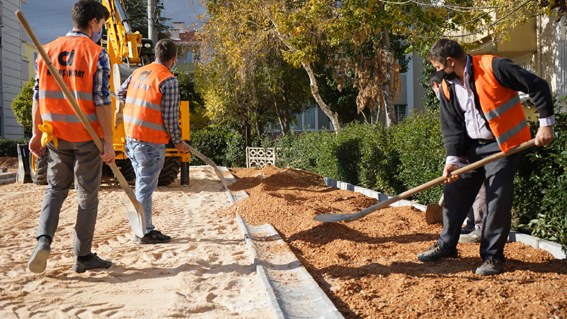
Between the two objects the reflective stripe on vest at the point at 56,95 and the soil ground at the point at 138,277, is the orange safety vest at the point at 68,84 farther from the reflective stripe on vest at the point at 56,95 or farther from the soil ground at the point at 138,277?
the soil ground at the point at 138,277

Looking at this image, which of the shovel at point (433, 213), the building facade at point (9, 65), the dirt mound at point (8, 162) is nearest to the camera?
the shovel at point (433, 213)

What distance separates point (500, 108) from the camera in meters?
3.49

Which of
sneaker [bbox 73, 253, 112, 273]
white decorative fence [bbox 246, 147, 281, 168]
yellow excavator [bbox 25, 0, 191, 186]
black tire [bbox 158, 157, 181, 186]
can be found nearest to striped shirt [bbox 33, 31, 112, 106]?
sneaker [bbox 73, 253, 112, 273]

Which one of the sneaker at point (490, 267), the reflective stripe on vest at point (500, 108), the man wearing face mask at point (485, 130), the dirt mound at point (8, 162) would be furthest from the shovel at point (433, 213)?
the dirt mound at point (8, 162)

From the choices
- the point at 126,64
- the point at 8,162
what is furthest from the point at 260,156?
the point at 8,162

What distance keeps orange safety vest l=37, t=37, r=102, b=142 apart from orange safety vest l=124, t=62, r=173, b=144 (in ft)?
3.87

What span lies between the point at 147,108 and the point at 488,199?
3.51m

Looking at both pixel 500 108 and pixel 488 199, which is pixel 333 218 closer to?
pixel 488 199

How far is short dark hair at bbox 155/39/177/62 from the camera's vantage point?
507cm

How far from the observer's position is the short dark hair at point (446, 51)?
3.59 m

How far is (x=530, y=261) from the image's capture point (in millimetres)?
3777

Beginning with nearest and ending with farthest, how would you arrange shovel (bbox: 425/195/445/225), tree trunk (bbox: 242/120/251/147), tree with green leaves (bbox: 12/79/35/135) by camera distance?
1. shovel (bbox: 425/195/445/225)
2. tree trunk (bbox: 242/120/251/147)
3. tree with green leaves (bbox: 12/79/35/135)

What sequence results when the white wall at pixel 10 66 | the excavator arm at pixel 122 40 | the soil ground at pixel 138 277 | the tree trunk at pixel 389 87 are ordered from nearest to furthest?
the soil ground at pixel 138 277
the excavator arm at pixel 122 40
the tree trunk at pixel 389 87
the white wall at pixel 10 66

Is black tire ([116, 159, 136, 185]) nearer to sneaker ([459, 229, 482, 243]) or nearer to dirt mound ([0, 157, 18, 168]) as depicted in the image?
sneaker ([459, 229, 482, 243])
